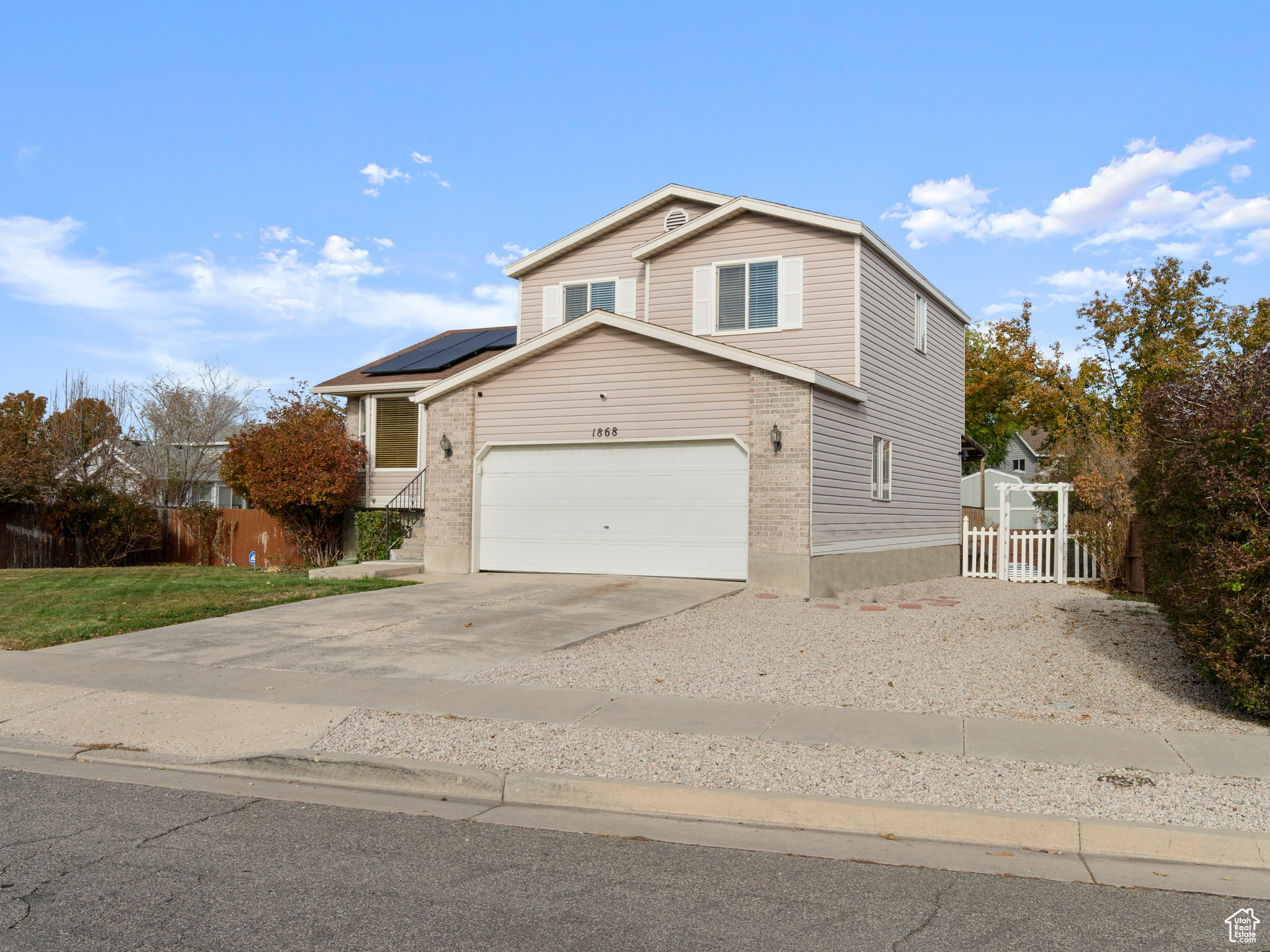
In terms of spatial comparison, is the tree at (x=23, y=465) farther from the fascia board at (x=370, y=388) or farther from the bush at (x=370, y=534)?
the bush at (x=370, y=534)

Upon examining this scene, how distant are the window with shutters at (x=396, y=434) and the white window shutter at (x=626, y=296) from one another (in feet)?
18.4

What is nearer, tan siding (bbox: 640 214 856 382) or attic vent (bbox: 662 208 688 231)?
tan siding (bbox: 640 214 856 382)

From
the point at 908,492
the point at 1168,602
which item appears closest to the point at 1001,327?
the point at 908,492

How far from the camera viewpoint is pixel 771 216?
58.6 ft

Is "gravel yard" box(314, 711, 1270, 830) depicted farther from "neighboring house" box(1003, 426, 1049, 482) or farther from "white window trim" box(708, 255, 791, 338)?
"neighboring house" box(1003, 426, 1049, 482)

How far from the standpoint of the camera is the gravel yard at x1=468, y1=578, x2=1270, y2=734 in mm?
8008

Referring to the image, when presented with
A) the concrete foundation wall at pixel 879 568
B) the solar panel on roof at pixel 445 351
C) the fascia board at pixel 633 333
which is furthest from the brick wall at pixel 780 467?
the solar panel on roof at pixel 445 351

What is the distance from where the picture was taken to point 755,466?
15398mm

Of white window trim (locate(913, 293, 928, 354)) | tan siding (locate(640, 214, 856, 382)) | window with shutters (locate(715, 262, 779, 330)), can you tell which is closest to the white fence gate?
white window trim (locate(913, 293, 928, 354))

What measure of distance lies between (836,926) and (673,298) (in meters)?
15.6

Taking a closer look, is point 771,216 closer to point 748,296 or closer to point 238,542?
point 748,296

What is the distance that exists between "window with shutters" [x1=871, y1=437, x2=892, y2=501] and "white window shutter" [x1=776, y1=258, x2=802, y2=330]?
2.74 m

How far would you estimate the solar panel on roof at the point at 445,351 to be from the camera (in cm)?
2264

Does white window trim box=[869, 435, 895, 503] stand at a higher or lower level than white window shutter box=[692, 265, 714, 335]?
lower
